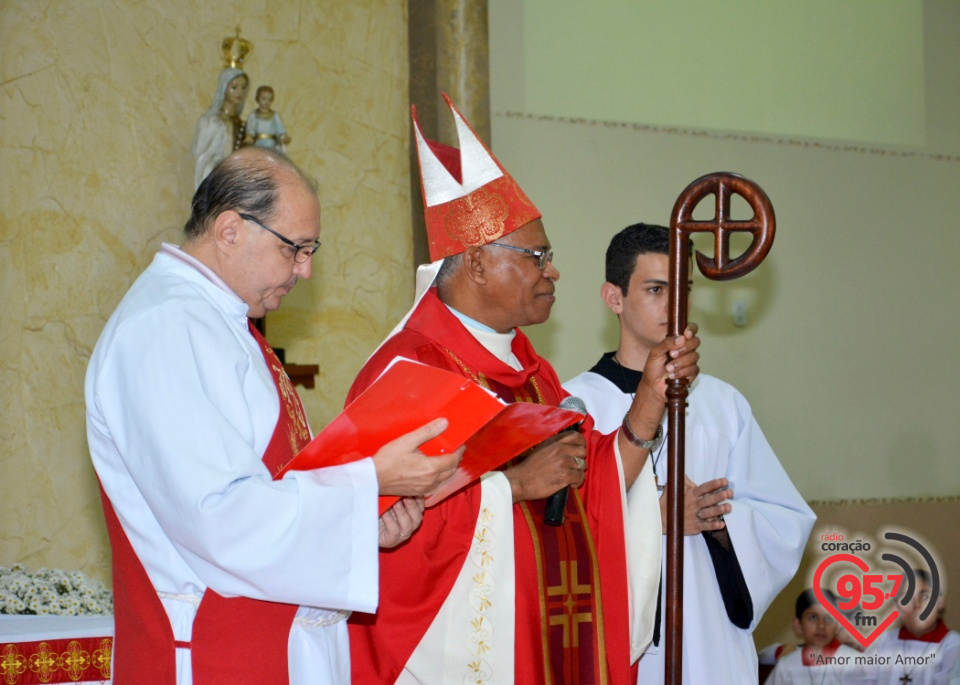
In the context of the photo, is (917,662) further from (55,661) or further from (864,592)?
(55,661)

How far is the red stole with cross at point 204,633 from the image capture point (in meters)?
2.08

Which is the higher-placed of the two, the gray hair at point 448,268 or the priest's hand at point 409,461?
the gray hair at point 448,268

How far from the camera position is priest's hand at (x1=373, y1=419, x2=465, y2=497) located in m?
2.09

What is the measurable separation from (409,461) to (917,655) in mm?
4179

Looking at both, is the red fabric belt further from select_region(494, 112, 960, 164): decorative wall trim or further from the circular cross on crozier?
select_region(494, 112, 960, 164): decorative wall trim

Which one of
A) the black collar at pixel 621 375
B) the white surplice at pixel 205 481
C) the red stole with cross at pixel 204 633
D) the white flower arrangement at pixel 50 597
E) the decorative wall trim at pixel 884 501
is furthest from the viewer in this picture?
the decorative wall trim at pixel 884 501

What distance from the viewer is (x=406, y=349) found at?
2.97 metres

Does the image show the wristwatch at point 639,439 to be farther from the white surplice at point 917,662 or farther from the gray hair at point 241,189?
the white surplice at point 917,662

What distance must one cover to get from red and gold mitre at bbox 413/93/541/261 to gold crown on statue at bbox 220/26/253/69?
235 centimetres

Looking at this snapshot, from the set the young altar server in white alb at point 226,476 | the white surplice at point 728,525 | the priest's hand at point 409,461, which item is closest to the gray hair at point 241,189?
the young altar server in white alb at point 226,476

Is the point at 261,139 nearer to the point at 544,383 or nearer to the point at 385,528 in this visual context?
the point at 544,383

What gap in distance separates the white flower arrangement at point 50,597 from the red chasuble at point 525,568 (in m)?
1.30

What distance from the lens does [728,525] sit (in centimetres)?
342

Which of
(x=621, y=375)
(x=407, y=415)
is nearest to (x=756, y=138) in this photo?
(x=621, y=375)
